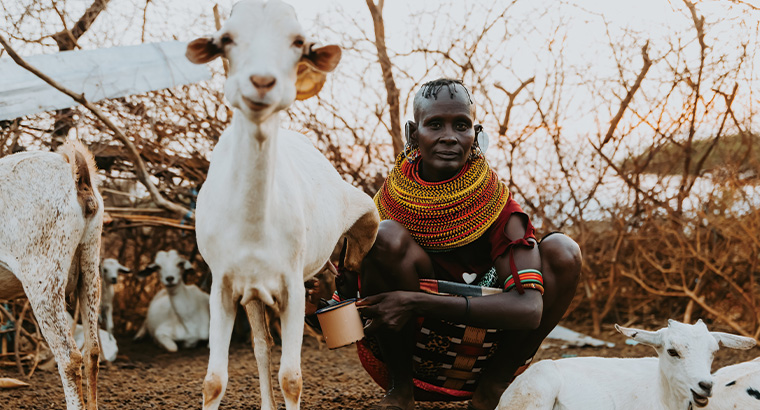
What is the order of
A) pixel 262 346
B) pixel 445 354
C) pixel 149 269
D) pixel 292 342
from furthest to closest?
pixel 149 269, pixel 445 354, pixel 262 346, pixel 292 342

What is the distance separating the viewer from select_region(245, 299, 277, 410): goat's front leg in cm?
302

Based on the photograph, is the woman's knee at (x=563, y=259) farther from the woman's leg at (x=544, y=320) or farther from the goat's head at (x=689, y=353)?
the goat's head at (x=689, y=353)

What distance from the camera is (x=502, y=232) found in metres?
3.47

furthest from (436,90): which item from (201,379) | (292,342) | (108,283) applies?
(108,283)

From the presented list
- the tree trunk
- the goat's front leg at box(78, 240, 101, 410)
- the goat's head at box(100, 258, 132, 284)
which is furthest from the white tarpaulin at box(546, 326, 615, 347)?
the goat's front leg at box(78, 240, 101, 410)

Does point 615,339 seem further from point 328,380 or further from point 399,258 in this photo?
point 399,258

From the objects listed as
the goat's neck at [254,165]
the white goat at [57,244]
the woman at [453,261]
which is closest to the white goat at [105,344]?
the white goat at [57,244]

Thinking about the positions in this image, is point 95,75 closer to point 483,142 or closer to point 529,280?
point 483,142

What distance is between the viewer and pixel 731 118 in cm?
658

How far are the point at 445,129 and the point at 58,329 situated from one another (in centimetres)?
209

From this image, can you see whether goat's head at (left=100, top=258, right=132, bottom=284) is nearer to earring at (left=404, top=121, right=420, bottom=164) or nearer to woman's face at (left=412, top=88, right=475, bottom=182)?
earring at (left=404, top=121, right=420, bottom=164)

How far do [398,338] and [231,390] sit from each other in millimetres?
1680

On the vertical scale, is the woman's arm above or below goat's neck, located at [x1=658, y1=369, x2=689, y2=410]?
above

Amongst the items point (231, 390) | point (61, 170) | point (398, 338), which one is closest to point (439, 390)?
point (398, 338)
